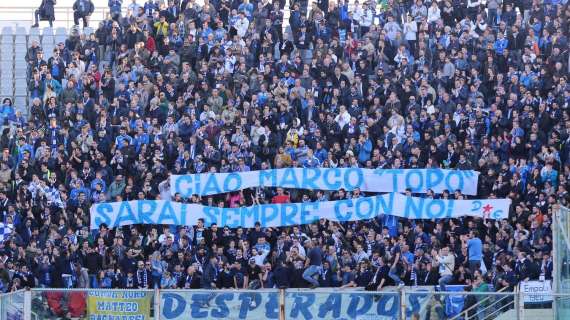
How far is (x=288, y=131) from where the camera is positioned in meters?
32.7

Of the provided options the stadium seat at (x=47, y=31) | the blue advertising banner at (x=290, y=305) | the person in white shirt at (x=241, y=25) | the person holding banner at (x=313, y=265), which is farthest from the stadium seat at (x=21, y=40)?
the blue advertising banner at (x=290, y=305)

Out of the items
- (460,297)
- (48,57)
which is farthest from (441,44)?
(460,297)

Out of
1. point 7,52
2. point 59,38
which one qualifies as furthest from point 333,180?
point 7,52

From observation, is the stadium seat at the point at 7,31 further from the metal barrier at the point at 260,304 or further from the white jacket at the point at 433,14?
the metal barrier at the point at 260,304

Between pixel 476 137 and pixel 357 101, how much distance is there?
2661 millimetres

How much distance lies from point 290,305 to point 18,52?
1854cm

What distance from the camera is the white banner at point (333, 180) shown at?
31.4 metres

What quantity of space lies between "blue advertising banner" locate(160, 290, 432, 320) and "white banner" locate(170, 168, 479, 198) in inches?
374

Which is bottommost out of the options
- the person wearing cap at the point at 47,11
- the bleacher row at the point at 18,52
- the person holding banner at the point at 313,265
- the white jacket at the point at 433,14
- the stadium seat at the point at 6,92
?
the person holding banner at the point at 313,265

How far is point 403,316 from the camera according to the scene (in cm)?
2145

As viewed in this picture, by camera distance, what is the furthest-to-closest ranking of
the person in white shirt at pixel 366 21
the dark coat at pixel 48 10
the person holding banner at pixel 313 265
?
the dark coat at pixel 48 10 < the person in white shirt at pixel 366 21 < the person holding banner at pixel 313 265

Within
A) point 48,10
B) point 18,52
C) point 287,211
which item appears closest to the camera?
point 287,211

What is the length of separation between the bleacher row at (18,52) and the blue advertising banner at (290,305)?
1610cm

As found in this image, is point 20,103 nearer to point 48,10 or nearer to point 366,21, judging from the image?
point 48,10
